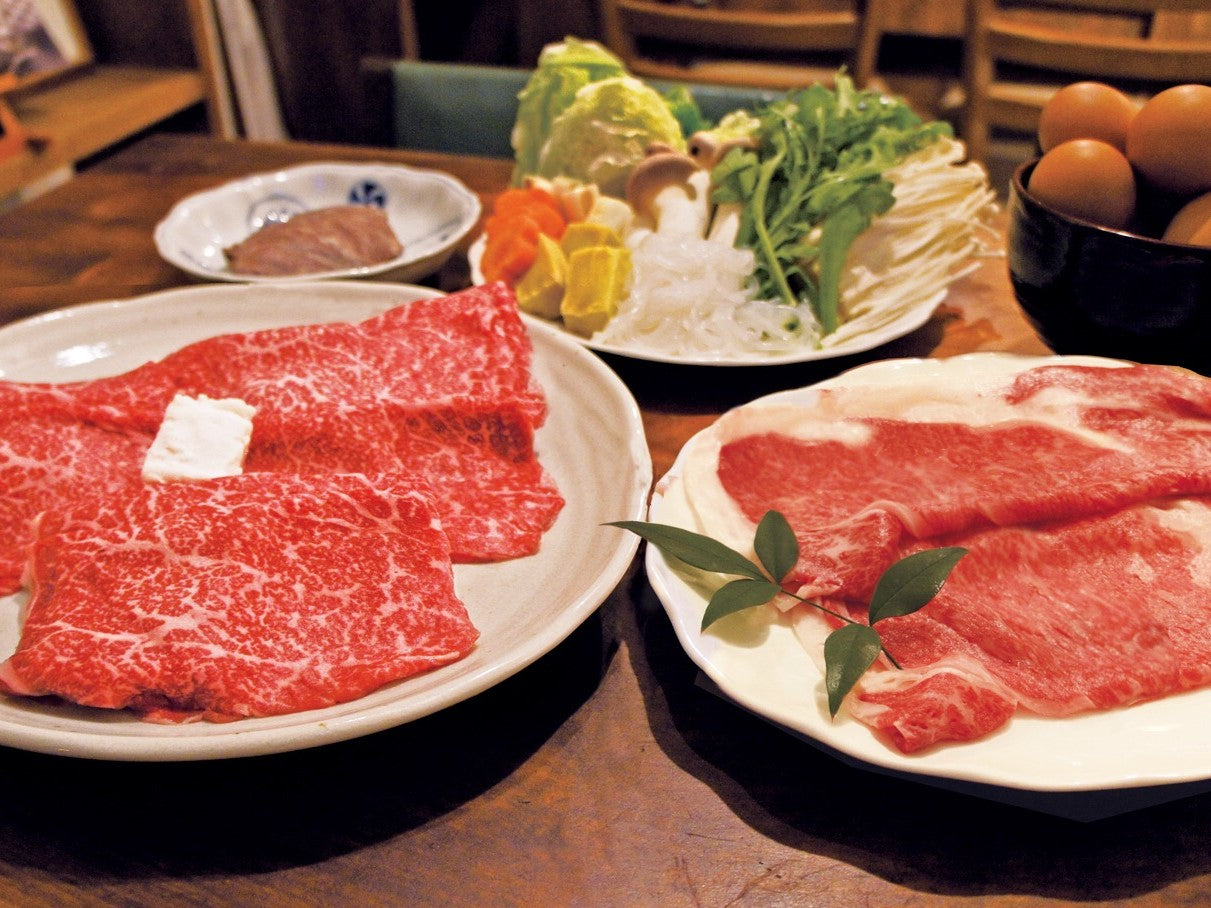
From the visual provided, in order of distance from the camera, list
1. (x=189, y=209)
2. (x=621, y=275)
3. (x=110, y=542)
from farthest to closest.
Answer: (x=189, y=209) → (x=621, y=275) → (x=110, y=542)

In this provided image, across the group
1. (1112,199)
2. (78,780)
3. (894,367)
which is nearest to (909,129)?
(1112,199)

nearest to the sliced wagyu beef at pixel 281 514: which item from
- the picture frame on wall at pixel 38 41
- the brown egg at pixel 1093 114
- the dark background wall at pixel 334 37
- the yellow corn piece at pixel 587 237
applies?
the yellow corn piece at pixel 587 237

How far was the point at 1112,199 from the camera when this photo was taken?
1.33 meters

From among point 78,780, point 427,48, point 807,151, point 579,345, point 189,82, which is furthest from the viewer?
point 427,48

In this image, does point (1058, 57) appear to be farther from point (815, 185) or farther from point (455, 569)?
point (455, 569)

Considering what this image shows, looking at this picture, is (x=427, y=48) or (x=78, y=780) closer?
(x=78, y=780)

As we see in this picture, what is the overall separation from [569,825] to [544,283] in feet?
3.51

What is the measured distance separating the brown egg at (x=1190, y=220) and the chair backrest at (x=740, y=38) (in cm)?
236

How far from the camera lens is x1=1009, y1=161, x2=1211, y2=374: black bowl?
125cm

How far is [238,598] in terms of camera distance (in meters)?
0.96

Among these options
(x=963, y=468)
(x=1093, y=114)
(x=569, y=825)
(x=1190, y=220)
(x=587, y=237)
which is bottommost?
(x=569, y=825)

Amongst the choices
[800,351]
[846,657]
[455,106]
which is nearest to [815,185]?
[800,351]

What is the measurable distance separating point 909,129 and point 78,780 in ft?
6.47

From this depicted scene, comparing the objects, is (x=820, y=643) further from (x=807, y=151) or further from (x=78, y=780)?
(x=807, y=151)
